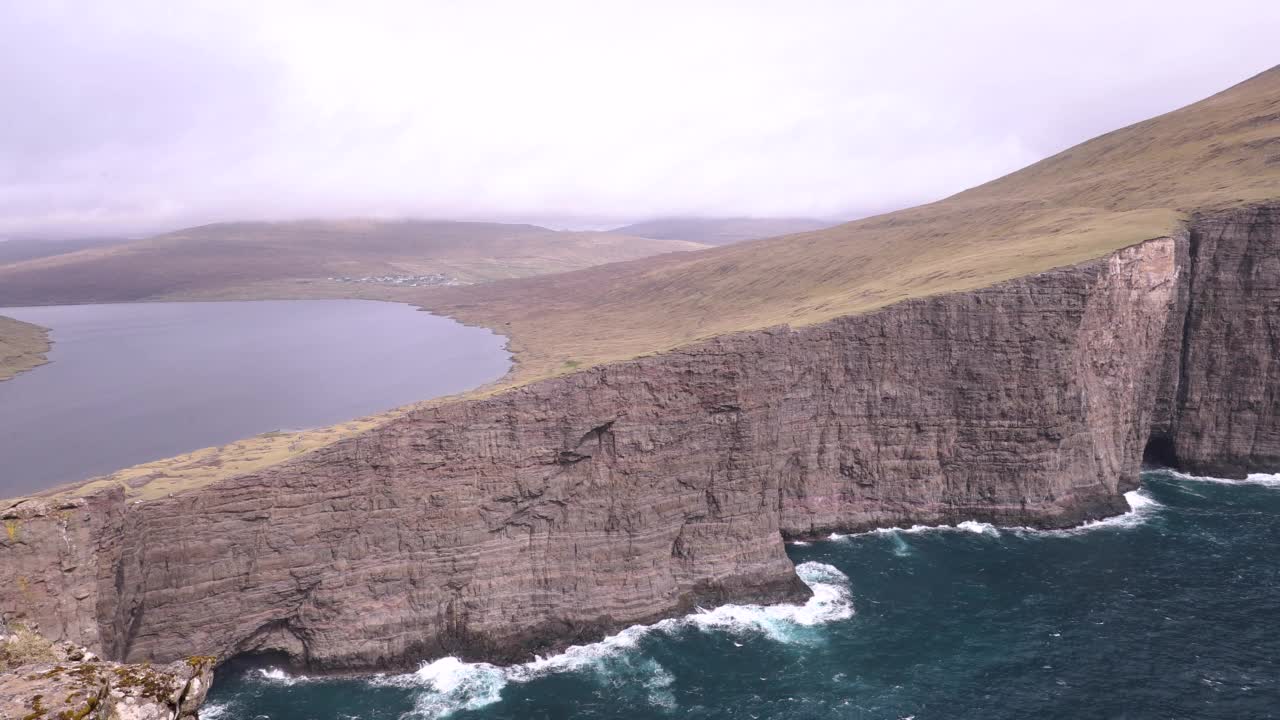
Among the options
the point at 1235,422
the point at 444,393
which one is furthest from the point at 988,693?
the point at 444,393

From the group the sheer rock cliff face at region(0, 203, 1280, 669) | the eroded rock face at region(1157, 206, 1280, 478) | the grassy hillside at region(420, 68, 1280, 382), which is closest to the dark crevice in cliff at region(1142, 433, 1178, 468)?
the sheer rock cliff face at region(0, 203, 1280, 669)

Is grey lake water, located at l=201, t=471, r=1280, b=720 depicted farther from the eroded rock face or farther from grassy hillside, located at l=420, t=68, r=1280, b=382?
grassy hillside, located at l=420, t=68, r=1280, b=382

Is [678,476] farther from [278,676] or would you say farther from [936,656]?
[278,676]

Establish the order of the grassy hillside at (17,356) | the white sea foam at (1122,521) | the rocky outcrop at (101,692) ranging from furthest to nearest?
1. the grassy hillside at (17,356)
2. the white sea foam at (1122,521)
3. the rocky outcrop at (101,692)

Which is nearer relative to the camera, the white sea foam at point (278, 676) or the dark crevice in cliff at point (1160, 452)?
the white sea foam at point (278, 676)

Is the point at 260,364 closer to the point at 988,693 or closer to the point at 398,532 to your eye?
the point at 398,532

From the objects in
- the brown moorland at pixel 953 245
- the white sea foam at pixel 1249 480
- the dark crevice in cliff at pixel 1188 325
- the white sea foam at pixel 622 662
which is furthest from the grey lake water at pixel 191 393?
the white sea foam at pixel 1249 480

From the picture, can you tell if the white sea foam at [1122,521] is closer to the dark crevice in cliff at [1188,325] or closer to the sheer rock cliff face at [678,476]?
the sheer rock cliff face at [678,476]
